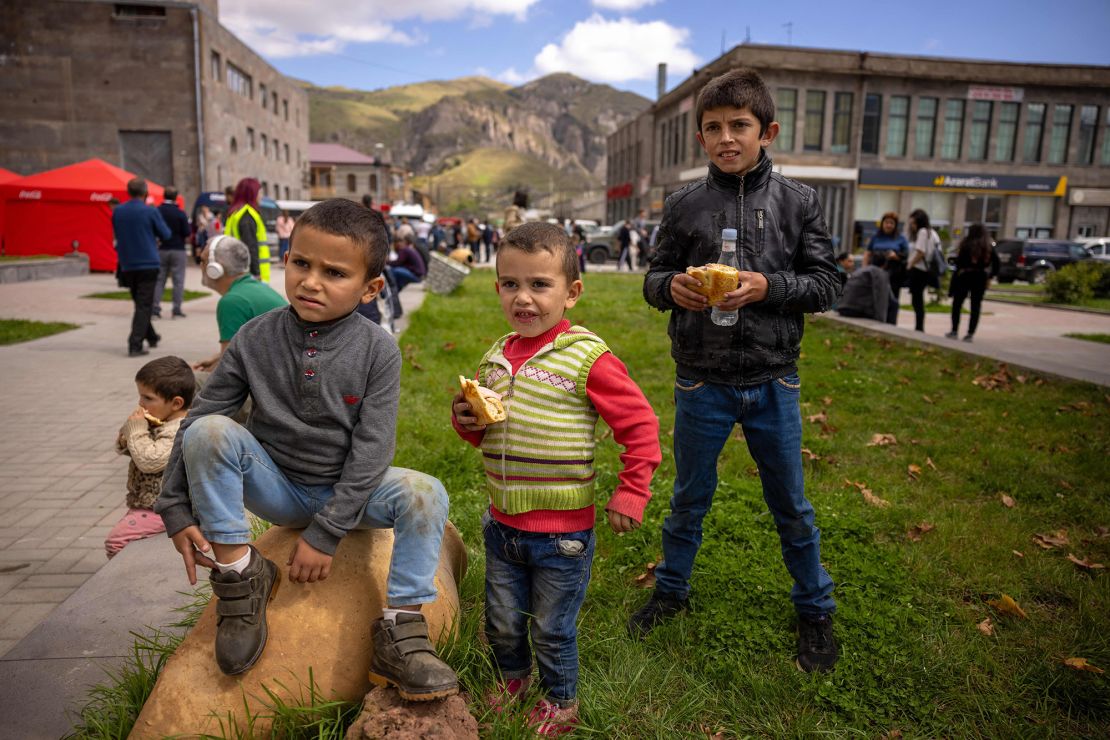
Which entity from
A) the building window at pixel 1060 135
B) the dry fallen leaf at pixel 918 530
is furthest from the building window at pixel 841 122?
the dry fallen leaf at pixel 918 530

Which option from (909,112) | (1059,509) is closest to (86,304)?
(1059,509)

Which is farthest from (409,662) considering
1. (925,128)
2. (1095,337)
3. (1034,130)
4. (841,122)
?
(1034,130)

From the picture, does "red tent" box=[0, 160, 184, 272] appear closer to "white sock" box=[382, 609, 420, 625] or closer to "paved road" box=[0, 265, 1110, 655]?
"paved road" box=[0, 265, 1110, 655]

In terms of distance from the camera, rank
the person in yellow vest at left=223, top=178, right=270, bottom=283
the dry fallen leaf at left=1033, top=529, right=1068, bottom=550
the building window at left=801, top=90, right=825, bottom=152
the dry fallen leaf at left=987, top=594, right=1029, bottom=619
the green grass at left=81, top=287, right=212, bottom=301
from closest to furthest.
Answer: the dry fallen leaf at left=987, top=594, right=1029, bottom=619, the dry fallen leaf at left=1033, top=529, right=1068, bottom=550, the person in yellow vest at left=223, top=178, right=270, bottom=283, the green grass at left=81, top=287, right=212, bottom=301, the building window at left=801, top=90, right=825, bottom=152

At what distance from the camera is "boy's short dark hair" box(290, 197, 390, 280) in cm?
229

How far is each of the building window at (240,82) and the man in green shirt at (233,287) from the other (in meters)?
40.5

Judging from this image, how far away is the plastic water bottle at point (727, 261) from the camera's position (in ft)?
9.74

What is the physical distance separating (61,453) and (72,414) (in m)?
1.24

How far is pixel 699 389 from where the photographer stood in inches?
121

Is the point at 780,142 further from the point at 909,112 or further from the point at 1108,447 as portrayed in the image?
the point at 1108,447

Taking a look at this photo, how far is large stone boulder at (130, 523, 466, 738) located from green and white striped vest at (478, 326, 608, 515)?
20.2 inches

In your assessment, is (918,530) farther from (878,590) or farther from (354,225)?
(354,225)

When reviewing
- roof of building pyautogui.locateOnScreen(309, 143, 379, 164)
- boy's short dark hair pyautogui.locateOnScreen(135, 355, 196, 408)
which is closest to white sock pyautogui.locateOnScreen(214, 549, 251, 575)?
boy's short dark hair pyautogui.locateOnScreen(135, 355, 196, 408)

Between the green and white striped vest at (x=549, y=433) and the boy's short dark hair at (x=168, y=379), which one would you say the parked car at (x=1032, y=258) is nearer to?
the boy's short dark hair at (x=168, y=379)
